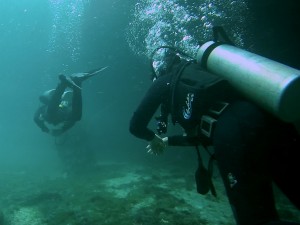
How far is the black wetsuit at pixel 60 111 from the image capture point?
7694 mm

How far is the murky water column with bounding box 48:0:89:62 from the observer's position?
885 inches

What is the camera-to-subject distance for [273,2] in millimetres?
8250

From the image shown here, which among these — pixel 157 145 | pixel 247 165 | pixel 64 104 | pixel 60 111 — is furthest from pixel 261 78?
pixel 64 104

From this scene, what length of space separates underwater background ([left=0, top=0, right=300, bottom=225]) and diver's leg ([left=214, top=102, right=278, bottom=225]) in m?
4.70

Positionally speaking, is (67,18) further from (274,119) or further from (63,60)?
(274,119)

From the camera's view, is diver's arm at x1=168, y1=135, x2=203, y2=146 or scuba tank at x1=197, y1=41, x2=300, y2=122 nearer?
scuba tank at x1=197, y1=41, x2=300, y2=122

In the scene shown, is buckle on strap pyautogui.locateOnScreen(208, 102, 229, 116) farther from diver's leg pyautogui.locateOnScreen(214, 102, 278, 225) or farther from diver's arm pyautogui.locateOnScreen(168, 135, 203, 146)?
diver's arm pyautogui.locateOnScreen(168, 135, 203, 146)

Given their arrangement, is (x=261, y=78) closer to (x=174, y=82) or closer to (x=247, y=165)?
(x=247, y=165)

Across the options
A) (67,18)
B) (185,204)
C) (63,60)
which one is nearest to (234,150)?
(185,204)

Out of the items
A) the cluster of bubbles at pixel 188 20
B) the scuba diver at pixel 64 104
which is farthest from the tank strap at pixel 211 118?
the cluster of bubbles at pixel 188 20

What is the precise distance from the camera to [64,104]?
894 centimetres

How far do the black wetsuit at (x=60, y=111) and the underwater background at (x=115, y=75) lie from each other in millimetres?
1553

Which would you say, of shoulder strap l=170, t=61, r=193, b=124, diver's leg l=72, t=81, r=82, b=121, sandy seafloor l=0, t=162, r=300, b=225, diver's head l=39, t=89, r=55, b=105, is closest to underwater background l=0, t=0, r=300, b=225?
sandy seafloor l=0, t=162, r=300, b=225

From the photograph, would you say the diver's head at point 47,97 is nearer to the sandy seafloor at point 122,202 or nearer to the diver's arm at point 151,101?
the sandy seafloor at point 122,202
